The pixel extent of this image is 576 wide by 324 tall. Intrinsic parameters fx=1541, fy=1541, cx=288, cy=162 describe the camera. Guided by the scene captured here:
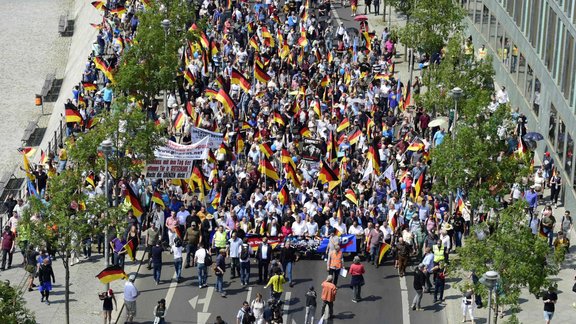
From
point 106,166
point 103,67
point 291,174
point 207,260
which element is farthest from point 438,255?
point 103,67

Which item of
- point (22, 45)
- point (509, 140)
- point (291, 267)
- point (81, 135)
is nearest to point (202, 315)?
point (291, 267)

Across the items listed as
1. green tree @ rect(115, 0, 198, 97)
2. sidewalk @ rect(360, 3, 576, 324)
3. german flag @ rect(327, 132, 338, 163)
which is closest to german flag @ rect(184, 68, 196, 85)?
green tree @ rect(115, 0, 198, 97)

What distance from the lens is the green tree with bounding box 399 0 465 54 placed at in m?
66.1

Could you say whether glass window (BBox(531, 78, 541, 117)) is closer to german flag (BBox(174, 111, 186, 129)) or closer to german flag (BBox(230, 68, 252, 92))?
german flag (BBox(230, 68, 252, 92))

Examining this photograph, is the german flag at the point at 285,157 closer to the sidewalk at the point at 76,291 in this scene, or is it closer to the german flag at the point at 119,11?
the sidewalk at the point at 76,291

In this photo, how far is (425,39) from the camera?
217ft

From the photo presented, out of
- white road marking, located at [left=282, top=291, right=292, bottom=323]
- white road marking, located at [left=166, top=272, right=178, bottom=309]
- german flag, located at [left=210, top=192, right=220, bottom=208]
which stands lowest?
white road marking, located at [left=282, top=291, right=292, bottom=323]

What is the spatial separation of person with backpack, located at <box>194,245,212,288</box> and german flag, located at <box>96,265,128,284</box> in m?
2.90

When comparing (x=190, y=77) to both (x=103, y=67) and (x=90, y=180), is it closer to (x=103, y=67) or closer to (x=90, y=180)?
(x=103, y=67)

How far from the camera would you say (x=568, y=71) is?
190ft

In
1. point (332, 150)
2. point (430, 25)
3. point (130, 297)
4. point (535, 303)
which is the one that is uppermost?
point (430, 25)

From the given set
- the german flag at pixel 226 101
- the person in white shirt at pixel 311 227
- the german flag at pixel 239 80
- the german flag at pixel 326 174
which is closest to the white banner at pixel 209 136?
the german flag at pixel 226 101

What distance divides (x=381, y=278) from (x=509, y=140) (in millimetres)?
8854

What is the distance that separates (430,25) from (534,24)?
4.79 metres
